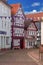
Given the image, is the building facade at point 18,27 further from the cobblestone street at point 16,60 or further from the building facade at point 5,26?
the cobblestone street at point 16,60

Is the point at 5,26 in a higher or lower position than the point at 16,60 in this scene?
higher

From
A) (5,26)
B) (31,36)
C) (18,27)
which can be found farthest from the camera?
(31,36)

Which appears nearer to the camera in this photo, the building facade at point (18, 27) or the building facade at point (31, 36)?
the building facade at point (18, 27)

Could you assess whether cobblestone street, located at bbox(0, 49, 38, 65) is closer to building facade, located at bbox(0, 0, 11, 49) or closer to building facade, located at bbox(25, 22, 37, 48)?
building facade, located at bbox(0, 0, 11, 49)

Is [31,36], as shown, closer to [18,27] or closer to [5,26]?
[18,27]

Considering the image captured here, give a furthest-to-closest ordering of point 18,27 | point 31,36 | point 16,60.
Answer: point 31,36, point 18,27, point 16,60

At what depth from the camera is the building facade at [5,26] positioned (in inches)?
1754

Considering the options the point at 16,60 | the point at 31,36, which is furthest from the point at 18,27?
the point at 16,60

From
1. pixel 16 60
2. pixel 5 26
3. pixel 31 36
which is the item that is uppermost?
pixel 5 26

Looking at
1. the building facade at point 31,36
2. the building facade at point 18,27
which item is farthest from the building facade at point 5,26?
the building facade at point 31,36

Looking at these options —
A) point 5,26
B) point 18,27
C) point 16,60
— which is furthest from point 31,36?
point 16,60

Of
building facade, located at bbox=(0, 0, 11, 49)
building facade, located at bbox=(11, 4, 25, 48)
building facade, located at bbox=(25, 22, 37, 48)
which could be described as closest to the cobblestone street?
building facade, located at bbox=(0, 0, 11, 49)

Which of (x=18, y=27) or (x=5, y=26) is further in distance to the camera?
(x=18, y=27)

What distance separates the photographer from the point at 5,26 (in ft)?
149
